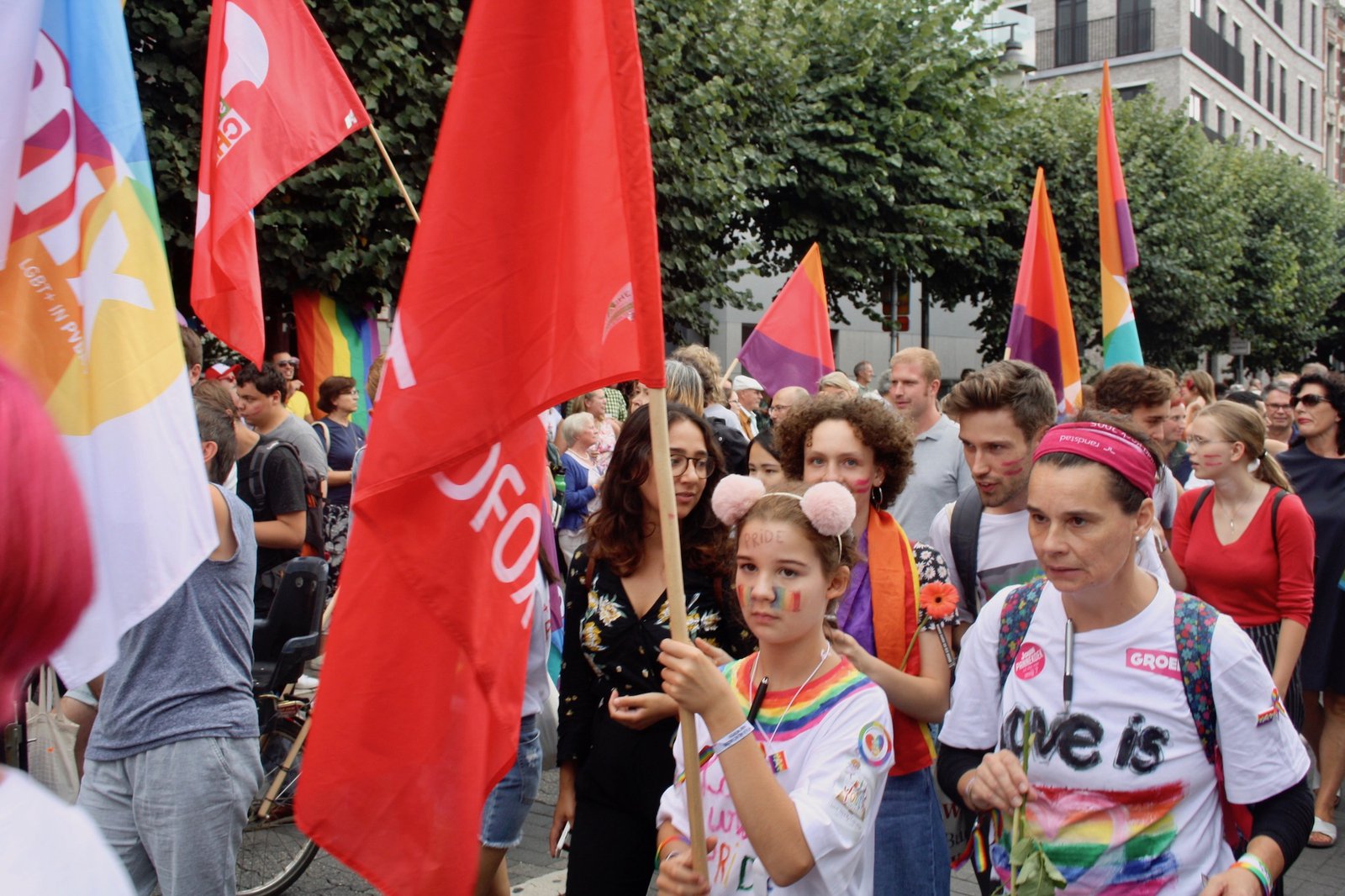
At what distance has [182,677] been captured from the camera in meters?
3.12

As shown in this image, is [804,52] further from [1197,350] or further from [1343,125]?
[1343,125]

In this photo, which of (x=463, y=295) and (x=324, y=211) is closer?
(x=463, y=295)

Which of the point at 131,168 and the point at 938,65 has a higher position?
the point at 938,65

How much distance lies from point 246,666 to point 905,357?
357 centimetres

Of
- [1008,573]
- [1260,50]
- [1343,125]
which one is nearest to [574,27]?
[1008,573]

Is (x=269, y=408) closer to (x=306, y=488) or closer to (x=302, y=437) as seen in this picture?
(x=302, y=437)

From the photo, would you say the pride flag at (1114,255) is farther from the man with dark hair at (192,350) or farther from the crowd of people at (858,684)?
the man with dark hair at (192,350)

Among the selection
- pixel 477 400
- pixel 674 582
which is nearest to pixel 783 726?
pixel 674 582

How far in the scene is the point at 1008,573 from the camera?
343 centimetres

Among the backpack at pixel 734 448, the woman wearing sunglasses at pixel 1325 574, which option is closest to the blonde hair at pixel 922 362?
the backpack at pixel 734 448

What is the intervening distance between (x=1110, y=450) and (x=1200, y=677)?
46cm

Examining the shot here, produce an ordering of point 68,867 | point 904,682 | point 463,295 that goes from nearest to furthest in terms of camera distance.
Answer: point 68,867 → point 463,295 → point 904,682

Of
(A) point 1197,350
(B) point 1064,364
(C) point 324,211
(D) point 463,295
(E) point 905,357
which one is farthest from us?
(A) point 1197,350

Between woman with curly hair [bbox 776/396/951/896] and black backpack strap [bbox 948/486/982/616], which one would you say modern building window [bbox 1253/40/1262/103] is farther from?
woman with curly hair [bbox 776/396/951/896]
